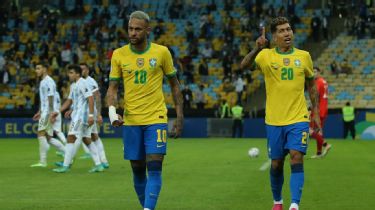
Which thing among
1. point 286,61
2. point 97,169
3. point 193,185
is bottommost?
point 97,169

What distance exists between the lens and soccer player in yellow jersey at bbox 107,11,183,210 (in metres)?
9.59

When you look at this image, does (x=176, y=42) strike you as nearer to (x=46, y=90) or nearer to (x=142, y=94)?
(x=46, y=90)

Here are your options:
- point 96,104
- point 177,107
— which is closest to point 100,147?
point 96,104

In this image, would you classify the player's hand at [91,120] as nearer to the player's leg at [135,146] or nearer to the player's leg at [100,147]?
the player's leg at [100,147]

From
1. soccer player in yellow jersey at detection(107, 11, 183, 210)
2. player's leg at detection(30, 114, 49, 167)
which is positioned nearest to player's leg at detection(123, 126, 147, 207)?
soccer player in yellow jersey at detection(107, 11, 183, 210)

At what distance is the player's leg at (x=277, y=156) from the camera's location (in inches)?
411

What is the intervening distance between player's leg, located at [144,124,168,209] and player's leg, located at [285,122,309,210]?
1.63m

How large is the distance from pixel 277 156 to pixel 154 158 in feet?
5.75

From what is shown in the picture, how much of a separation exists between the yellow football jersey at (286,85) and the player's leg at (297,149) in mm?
94

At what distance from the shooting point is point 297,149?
10266 millimetres

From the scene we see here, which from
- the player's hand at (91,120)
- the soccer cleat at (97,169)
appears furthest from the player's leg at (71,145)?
the player's hand at (91,120)

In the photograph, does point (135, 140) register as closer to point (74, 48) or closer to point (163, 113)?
point (163, 113)

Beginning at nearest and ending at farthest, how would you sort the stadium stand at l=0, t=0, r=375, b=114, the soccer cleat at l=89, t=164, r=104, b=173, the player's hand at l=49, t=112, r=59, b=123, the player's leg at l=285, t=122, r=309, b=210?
the player's leg at l=285, t=122, r=309, b=210
the soccer cleat at l=89, t=164, r=104, b=173
the player's hand at l=49, t=112, r=59, b=123
the stadium stand at l=0, t=0, r=375, b=114

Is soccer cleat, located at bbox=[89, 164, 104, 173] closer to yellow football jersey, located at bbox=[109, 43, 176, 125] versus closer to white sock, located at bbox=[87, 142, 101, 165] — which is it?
white sock, located at bbox=[87, 142, 101, 165]
